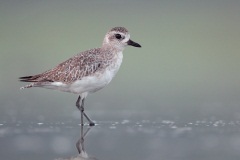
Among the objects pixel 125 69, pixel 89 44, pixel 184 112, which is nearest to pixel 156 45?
pixel 89 44

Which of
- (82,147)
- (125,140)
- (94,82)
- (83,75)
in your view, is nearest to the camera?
(82,147)

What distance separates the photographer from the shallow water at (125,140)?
9.44 metres

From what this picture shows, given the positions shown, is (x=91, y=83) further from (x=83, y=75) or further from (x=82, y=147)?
(x=82, y=147)

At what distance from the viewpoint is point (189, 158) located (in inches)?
360

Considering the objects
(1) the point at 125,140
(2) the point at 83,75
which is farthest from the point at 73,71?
(1) the point at 125,140

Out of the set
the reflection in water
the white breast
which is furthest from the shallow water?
the white breast

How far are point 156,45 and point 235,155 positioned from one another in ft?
47.6

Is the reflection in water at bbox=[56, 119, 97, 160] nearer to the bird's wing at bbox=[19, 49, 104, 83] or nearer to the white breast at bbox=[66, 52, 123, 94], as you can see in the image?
the white breast at bbox=[66, 52, 123, 94]

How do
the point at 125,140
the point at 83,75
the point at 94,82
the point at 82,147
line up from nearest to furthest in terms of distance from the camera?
the point at 82,147 < the point at 125,140 < the point at 94,82 < the point at 83,75

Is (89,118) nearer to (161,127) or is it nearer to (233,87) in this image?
(161,127)

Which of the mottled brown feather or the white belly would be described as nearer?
the white belly

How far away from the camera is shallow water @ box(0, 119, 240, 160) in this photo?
9438mm

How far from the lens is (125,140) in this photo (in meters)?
10.5

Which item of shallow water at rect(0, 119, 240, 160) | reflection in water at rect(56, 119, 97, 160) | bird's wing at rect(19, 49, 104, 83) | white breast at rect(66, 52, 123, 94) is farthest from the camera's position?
bird's wing at rect(19, 49, 104, 83)
